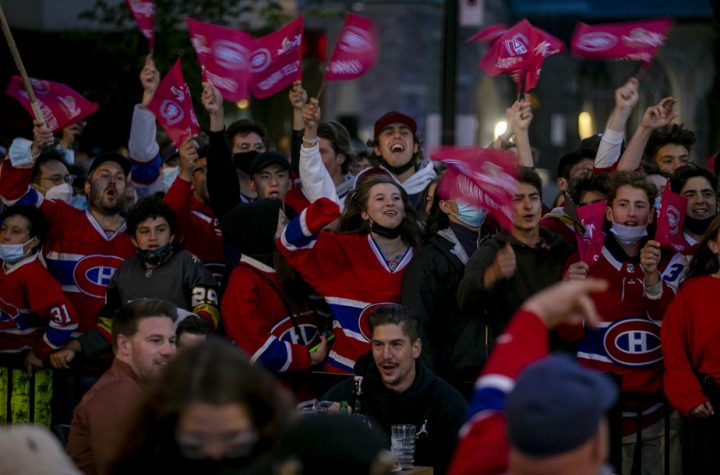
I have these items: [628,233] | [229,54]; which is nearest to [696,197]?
[628,233]

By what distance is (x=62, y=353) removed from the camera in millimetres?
8586

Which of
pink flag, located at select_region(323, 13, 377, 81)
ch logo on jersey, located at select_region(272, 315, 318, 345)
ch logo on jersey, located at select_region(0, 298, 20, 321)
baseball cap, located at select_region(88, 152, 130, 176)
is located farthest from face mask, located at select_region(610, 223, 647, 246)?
ch logo on jersey, located at select_region(0, 298, 20, 321)

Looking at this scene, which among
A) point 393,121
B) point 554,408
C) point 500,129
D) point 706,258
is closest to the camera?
point 554,408

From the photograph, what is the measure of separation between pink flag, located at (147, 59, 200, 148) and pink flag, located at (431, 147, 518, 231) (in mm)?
2505

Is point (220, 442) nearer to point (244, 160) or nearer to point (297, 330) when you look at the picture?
point (297, 330)

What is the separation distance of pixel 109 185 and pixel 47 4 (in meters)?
11.9

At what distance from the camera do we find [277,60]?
30.5 ft

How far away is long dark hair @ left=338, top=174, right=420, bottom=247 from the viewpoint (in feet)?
27.0

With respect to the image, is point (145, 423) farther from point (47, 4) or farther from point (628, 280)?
point (47, 4)

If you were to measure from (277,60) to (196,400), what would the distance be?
6.12 meters

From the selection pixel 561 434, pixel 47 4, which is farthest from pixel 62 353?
pixel 47 4

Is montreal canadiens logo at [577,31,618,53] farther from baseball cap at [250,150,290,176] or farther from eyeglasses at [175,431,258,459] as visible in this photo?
eyeglasses at [175,431,258,459]

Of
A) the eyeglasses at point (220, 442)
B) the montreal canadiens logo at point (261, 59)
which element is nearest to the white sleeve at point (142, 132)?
the montreal canadiens logo at point (261, 59)

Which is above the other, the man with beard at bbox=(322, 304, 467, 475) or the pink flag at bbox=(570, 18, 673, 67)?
the pink flag at bbox=(570, 18, 673, 67)
